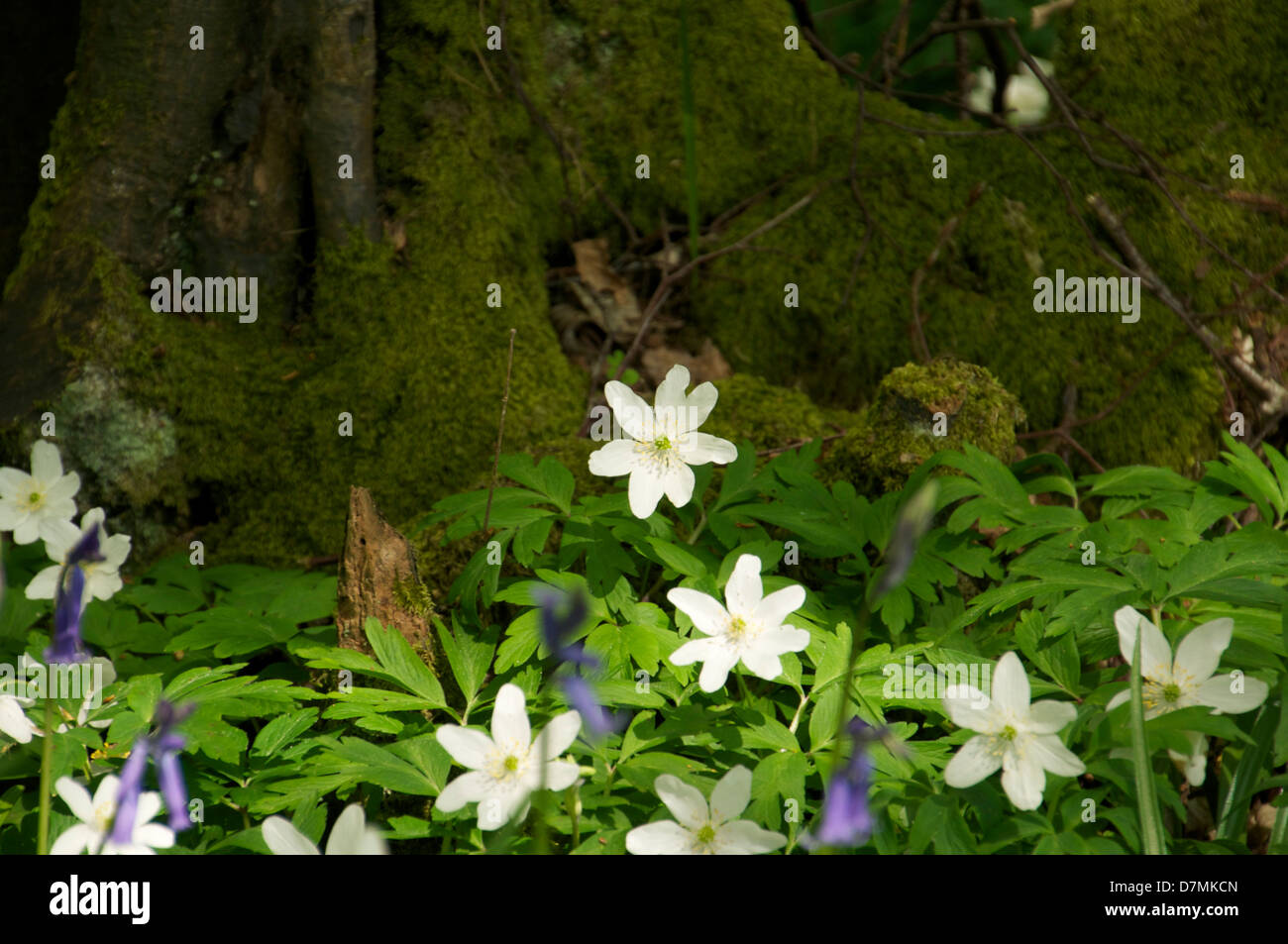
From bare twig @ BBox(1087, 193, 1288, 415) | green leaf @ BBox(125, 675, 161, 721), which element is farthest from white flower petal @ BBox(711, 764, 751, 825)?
bare twig @ BBox(1087, 193, 1288, 415)

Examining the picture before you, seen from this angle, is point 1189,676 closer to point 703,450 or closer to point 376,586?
point 703,450

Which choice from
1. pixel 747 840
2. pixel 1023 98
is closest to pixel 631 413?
pixel 747 840

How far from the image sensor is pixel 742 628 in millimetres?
1995

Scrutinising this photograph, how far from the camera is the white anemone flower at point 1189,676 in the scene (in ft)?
5.91

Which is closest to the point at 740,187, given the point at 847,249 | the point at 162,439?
the point at 847,249

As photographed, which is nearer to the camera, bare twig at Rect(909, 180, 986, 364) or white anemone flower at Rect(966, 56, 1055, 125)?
bare twig at Rect(909, 180, 986, 364)

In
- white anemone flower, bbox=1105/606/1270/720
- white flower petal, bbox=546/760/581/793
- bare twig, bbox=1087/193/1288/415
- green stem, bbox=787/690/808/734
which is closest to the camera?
white flower petal, bbox=546/760/581/793

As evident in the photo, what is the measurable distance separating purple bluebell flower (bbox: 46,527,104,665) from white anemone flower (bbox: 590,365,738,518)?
108cm

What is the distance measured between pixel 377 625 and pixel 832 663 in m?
1.01

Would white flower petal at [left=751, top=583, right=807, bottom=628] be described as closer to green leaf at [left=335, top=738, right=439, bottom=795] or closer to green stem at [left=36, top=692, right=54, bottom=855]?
green leaf at [left=335, top=738, right=439, bottom=795]

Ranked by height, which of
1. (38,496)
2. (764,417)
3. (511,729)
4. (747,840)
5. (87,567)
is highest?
(764,417)

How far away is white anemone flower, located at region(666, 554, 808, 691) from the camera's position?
194cm

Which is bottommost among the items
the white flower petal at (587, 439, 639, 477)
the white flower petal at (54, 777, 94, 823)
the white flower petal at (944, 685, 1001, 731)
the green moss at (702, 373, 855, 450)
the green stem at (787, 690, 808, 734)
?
the white flower petal at (54, 777, 94, 823)

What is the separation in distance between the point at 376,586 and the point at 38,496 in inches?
38.7
